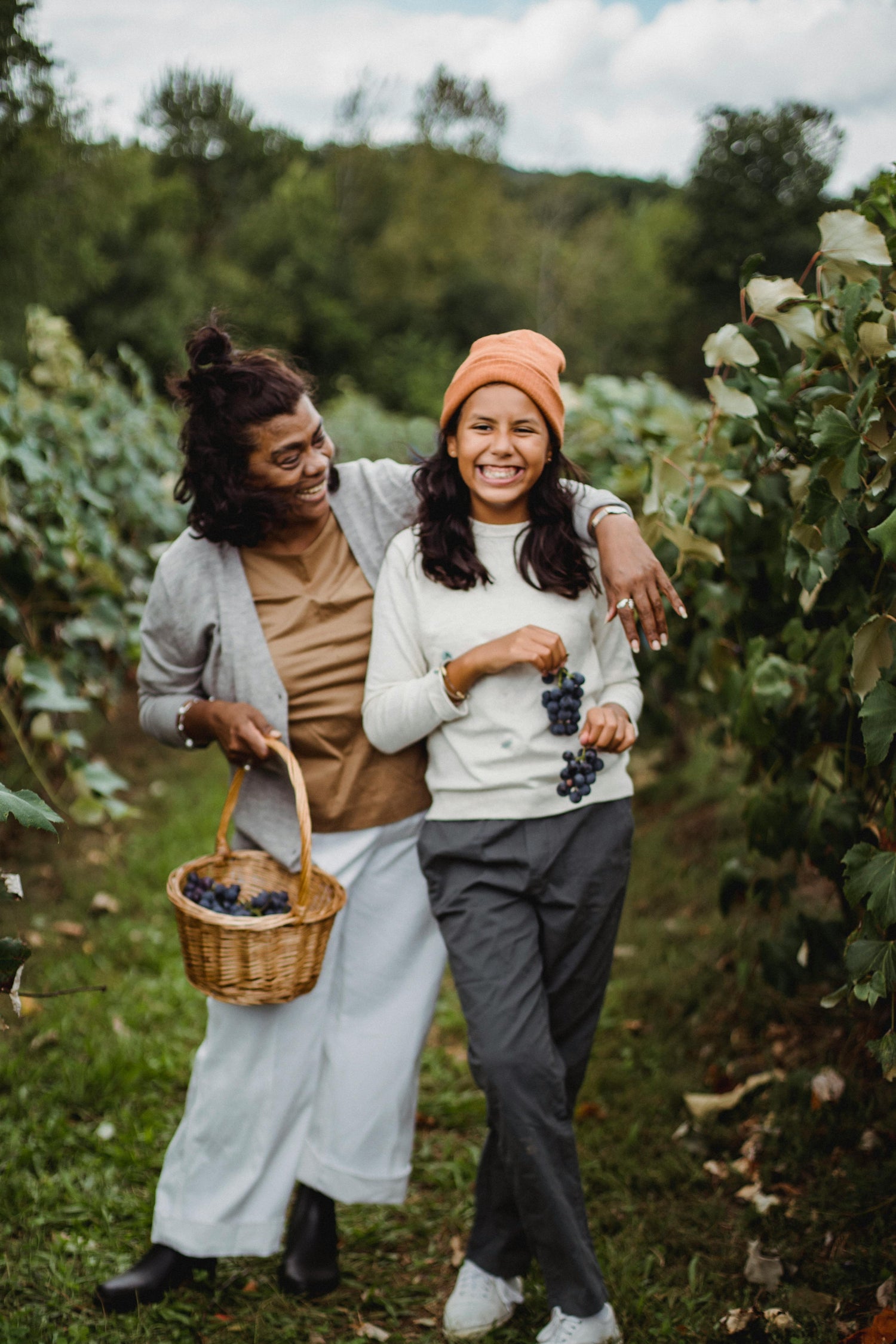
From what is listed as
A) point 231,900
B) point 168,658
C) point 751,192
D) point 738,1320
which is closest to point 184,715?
point 168,658

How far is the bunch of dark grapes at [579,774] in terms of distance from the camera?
189 centimetres

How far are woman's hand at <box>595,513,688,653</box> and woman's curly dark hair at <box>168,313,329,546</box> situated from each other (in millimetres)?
681

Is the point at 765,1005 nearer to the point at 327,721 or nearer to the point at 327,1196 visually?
the point at 327,1196

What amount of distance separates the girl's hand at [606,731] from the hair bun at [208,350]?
103 cm

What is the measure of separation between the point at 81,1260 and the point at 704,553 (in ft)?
6.55

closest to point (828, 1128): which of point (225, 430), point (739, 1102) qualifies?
point (739, 1102)

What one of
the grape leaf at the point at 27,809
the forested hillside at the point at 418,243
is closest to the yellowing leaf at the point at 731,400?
the grape leaf at the point at 27,809

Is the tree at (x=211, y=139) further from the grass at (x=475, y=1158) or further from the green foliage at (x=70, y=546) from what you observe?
the grass at (x=475, y=1158)

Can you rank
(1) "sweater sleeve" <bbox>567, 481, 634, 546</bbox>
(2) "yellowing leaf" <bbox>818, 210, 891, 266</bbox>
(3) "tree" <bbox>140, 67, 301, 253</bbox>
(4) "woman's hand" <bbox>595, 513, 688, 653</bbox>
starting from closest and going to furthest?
(2) "yellowing leaf" <bbox>818, 210, 891, 266</bbox>
(4) "woman's hand" <bbox>595, 513, 688, 653</bbox>
(1) "sweater sleeve" <bbox>567, 481, 634, 546</bbox>
(3) "tree" <bbox>140, 67, 301, 253</bbox>

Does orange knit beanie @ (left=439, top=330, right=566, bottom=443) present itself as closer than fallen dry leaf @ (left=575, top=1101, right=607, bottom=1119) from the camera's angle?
Yes

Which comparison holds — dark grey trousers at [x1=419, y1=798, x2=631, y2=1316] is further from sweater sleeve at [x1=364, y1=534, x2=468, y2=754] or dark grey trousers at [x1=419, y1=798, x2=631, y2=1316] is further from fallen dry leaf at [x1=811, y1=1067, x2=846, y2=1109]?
fallen dry leaf at [x1=811, y1=1067, x2=846, y2=1109]

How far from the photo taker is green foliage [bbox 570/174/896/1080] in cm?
167

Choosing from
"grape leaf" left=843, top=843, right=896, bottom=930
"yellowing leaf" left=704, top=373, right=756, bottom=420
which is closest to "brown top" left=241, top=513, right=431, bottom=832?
"yellowing leaf" left=704, top=373, right=756, bottom=420

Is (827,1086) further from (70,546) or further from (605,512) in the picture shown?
(70,546)
